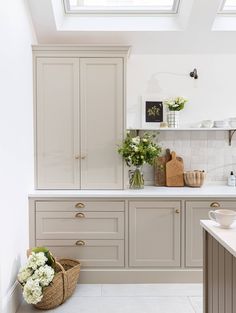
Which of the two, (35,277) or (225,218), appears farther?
(35,277)

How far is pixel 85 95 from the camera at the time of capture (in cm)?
311

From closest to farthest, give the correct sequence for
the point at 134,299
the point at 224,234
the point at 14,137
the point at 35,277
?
the point at 224,234
the point at 35,277
the point at 14,137
the point at 134,299

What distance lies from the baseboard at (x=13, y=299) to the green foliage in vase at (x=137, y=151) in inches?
57.2

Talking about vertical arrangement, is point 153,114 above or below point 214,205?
above

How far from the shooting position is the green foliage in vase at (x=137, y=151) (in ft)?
9.99

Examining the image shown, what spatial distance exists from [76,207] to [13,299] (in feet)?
2.95

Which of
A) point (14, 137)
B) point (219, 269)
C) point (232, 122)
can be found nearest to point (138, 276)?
point (219, 269)

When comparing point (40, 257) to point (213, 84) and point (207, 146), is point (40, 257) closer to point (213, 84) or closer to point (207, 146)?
point (207, 146)

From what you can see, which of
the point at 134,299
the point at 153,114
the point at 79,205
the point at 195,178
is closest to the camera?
the point at 134,299

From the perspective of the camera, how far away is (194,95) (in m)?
3.55

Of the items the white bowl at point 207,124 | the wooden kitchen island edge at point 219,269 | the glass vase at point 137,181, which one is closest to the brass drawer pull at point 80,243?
the glass vase at point 137,181

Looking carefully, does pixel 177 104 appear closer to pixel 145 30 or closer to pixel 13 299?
pixel 145 30

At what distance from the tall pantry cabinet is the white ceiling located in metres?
0.27

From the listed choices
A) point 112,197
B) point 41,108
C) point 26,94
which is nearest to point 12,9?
point 26,94
